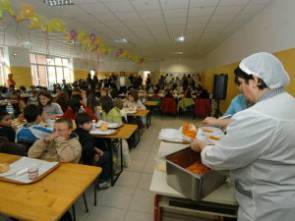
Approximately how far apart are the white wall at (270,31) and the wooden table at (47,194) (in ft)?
11.7

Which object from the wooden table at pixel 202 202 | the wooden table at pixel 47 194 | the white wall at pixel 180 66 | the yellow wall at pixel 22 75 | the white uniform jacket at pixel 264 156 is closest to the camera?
the white uniform jacket at pixel 264 156

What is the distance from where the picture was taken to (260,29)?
425 centimetres

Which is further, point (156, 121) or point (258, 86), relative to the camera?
point (156, 121)

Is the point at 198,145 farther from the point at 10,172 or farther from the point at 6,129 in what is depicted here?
the point at 6,129

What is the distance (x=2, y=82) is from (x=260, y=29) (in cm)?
987

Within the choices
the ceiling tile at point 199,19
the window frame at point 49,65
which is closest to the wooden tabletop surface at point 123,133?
the ceiling tile at point 199,19

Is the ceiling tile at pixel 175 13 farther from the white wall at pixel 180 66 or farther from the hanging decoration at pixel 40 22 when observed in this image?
the white wall at pixel 180 66

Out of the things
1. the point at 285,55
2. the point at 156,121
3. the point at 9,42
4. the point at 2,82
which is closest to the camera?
the point at 285,55

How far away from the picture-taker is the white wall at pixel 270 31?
Result: 3.06 m

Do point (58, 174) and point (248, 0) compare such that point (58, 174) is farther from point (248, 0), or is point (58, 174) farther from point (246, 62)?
point (248, 0)

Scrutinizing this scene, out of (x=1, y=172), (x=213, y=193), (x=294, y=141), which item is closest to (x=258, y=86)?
(x=294, y=141)

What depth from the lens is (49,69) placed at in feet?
35.8

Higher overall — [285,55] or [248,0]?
[248,0]

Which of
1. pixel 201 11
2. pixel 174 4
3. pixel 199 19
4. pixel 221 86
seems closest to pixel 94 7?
pixel 174 4
